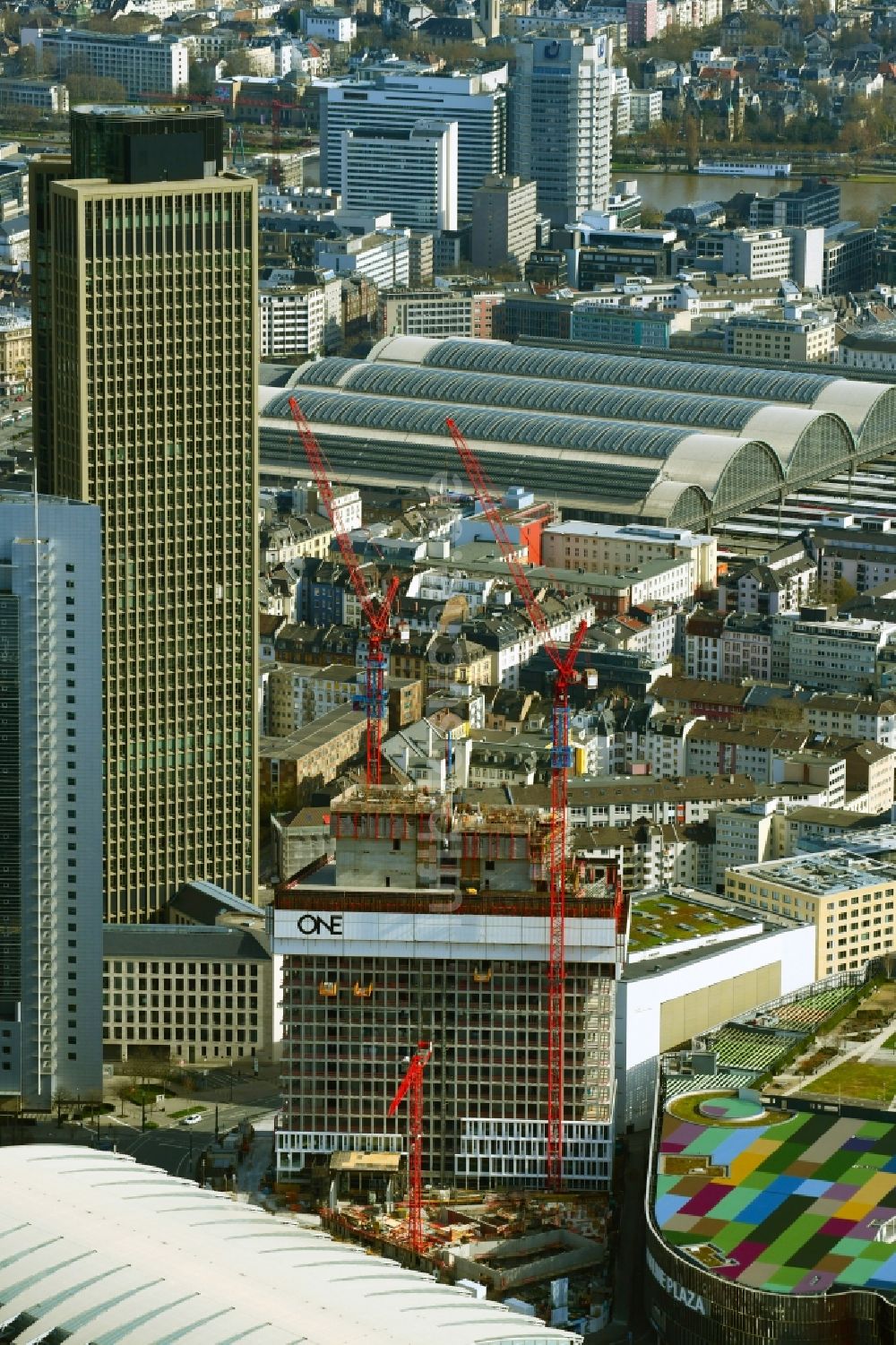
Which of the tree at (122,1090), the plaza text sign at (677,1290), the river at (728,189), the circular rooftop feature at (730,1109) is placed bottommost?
the tree at (122,1090)

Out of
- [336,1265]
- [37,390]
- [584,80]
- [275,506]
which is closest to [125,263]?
[37,390]

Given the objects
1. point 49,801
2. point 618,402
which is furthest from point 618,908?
point 618,402

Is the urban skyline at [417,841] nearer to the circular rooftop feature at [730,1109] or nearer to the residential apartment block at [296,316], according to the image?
the circular rooftop feature at [730,1109]

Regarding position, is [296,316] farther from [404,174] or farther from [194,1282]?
[194,1282]

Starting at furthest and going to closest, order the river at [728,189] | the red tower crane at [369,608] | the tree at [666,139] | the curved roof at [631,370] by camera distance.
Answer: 1. the tree at [666,139]
2. the river at [728,189]
3. the curved roof at [631,370]
4. the red tower crane at [369,608]

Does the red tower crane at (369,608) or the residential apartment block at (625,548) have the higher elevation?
the red tower crane at (369,608)

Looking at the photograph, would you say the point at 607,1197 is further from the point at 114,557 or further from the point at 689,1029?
the point at 114,557

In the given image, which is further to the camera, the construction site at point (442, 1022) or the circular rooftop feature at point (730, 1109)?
the circular rooftop feature at point (730, 1109)

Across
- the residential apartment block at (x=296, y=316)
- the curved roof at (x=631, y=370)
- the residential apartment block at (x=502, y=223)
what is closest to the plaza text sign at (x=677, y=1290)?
the curved roof at (x=631, y=370)
